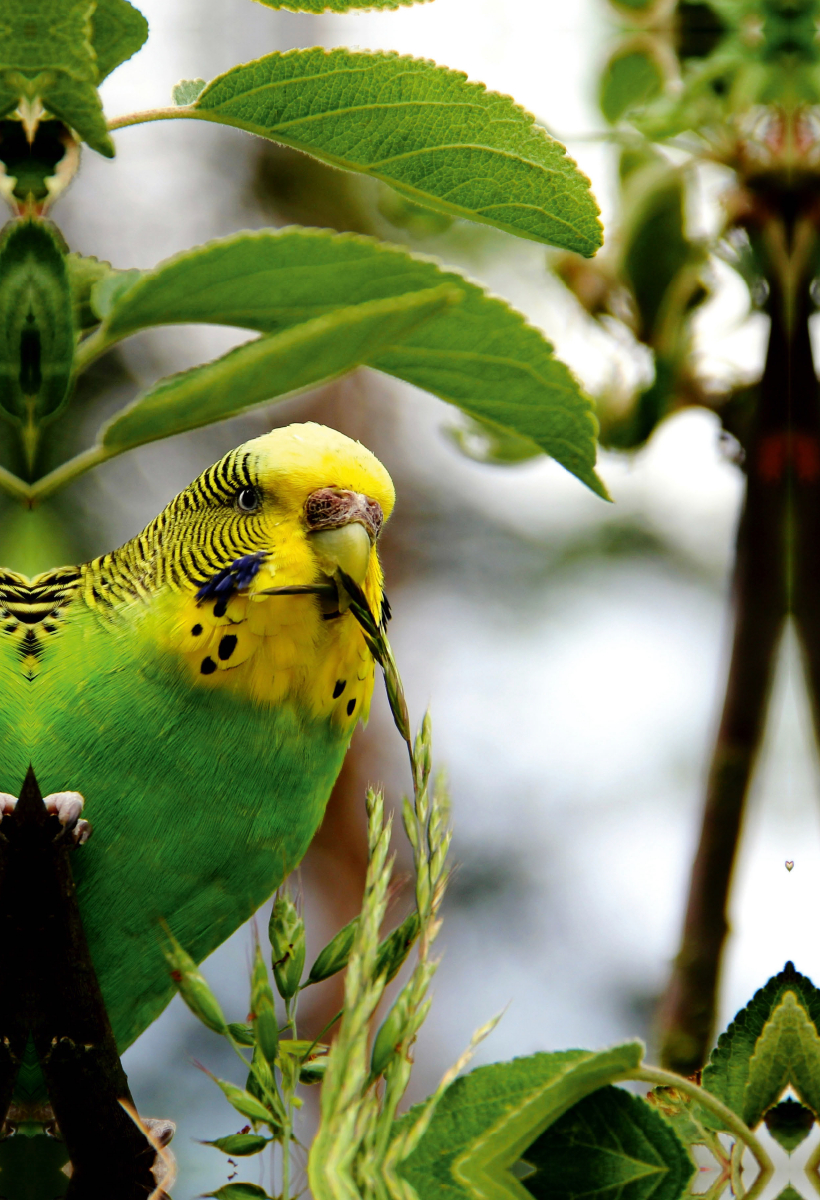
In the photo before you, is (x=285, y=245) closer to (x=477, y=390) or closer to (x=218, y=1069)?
(x=477, y=390)

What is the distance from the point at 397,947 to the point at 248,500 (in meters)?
0.89

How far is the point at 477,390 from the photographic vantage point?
2.82ft

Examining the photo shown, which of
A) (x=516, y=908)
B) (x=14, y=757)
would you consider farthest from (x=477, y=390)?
(x=516, y=908)

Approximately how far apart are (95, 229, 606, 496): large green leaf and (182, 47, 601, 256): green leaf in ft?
0.50

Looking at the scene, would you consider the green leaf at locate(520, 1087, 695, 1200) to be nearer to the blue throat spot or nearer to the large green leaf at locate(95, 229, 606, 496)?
the large green leaf at locate(95, 229, 606, 496)

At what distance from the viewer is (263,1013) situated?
854mm

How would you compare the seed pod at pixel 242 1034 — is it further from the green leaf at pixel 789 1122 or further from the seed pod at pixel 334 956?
the green leaf at pixel 789 1122

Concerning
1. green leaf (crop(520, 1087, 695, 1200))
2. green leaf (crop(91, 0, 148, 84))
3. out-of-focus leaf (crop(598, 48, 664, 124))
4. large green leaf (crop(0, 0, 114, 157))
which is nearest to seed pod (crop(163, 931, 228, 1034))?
green leaf (crop(520, 1087, 695, 1200))

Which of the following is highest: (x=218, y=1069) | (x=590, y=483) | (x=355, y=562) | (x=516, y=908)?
(x=516, y=908)

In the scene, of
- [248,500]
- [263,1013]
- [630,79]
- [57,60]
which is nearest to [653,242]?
[630,79]

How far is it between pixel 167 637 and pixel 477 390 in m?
0.82

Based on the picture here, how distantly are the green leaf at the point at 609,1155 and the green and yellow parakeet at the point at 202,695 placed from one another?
0.64m

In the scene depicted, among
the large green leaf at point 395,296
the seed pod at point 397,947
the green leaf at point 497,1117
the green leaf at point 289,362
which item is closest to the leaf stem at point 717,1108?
the green leaf at point 497,1117

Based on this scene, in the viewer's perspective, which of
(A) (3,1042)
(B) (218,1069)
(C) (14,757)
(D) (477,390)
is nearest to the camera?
(D) (477,390)
